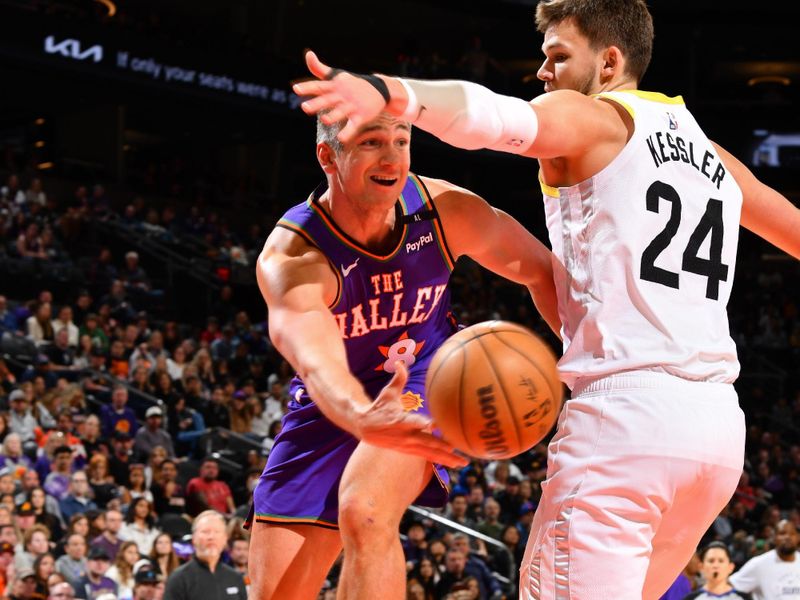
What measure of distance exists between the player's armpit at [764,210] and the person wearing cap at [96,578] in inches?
301

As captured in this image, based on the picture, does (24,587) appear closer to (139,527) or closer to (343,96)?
(139,527)

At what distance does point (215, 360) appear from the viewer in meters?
17.1

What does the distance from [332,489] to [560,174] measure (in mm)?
1774

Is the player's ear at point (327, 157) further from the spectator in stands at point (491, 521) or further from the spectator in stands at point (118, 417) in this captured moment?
the spectator in stands at point (491, 521)

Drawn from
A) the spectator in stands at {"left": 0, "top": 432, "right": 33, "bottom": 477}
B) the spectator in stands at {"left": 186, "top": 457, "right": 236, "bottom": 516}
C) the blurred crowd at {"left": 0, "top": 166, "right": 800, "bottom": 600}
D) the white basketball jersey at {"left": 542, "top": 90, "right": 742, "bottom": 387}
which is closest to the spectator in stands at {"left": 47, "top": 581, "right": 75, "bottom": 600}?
the blurred crowd at {"left": 0, "top": 166, "right": 800, "bottom": 600}

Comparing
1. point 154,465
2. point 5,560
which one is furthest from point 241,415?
point 5,560

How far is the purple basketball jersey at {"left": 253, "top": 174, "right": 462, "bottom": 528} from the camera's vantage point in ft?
14.2

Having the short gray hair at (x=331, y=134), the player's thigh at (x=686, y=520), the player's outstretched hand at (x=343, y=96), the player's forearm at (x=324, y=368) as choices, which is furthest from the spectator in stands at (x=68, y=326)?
the player's outstretched hand at (x=343, y=96)

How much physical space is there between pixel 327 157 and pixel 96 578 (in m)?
6.90

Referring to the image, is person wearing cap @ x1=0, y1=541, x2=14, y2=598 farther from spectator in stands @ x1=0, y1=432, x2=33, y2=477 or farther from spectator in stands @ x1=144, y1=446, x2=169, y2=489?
spectator in stands @ x1=144, y1=446, x2=169, y2=489

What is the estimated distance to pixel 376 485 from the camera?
166 inches

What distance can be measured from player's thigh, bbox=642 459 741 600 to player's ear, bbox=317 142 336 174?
72.6 inches

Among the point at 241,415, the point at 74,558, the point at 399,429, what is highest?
the point at 399,429

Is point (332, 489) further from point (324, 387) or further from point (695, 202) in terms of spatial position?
point (695, 202)
